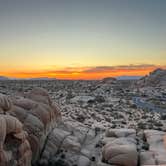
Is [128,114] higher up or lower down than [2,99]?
lower down

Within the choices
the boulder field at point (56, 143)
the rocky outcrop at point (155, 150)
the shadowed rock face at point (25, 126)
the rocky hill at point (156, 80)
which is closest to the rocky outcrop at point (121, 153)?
the boulder field at point (56, 143)

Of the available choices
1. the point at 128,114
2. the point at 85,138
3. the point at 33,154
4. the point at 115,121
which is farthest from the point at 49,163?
the point at 128,114

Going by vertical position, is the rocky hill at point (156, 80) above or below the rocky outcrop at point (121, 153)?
above

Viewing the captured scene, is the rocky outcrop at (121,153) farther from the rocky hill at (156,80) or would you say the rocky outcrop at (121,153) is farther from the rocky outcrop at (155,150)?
the rocky hill at (156,80)

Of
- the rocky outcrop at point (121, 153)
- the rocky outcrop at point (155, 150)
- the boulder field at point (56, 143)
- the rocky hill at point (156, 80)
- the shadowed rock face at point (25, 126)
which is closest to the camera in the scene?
the shadowed rock face at point (25, 126)

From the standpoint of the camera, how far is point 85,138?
2991cm

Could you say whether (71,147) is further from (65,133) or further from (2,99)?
(2,99)

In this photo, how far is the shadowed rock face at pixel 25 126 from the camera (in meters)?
18.2

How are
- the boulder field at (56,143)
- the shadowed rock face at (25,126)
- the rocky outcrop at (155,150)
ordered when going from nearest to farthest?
1. the shadowed rock face at (25,126)
2. the boulder field at (56,143)
3. the rocky outcrop at (155,150)

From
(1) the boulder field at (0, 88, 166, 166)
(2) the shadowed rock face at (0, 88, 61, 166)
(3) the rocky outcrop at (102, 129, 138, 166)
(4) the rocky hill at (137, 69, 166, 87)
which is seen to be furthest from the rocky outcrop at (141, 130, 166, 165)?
(4) the rocky hill at (137, 69, 166, 87)

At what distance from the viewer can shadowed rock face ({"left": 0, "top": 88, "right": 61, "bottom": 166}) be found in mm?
18172

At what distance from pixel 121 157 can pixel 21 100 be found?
9811mm

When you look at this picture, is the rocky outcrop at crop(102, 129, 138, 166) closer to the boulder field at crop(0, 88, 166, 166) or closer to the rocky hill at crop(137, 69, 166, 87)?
the boulder field at crop(0, 88, 166, 166)

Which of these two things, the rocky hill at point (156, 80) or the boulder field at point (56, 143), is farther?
the rocky hill at point (156, 80)
